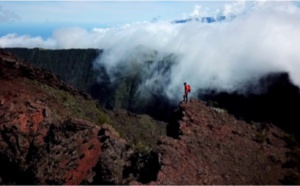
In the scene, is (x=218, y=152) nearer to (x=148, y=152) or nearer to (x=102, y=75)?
(x=148, y=152)

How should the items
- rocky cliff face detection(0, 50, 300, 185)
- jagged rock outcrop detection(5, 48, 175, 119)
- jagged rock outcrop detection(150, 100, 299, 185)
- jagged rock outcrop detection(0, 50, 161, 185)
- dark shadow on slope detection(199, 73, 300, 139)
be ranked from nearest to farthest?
1. jagged rock outcrop detection(150, 100, 299, 185)
2. rocky cliff face detection(0, 50, 300, 185)
3. jagged rock outcrop detection(0, 50, 161, 185)
4. dark shadow on slope detection(199, 73, 300, 139)
5. jagged rock outcrop detection(5, 48, 175, 119)

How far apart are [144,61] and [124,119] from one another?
104 meters

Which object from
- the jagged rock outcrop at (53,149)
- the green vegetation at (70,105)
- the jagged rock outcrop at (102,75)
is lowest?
the jagged rock outcrop at (53,149)

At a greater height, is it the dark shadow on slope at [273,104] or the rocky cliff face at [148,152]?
the dark shadow on slope at [273,104]

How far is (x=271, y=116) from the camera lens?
112375mm

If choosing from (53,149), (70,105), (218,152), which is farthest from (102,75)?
(218,152)

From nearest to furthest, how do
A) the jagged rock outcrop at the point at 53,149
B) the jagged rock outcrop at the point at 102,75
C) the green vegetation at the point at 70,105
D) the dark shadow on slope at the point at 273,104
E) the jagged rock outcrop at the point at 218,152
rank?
the jagged rock outcrop at the point at 218,152 < the jagged rock outcrop at the point at 53,149 < the green vegetation at the point at 70,105 < the dark shadow on slope at the point at 273,104 < the jagged rock outcrop at the point at 102,75

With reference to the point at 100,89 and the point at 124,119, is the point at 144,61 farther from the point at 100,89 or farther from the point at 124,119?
the point at 124,119

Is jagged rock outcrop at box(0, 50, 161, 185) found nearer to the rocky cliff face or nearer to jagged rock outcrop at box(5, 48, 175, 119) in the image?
the rocky cliff face

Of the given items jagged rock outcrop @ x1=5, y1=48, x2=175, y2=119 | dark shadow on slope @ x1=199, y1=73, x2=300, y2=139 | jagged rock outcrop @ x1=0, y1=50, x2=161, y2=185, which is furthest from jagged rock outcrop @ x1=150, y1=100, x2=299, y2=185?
jagged rock outcrop @ x1=5, y1=48, x2=175, y2=119

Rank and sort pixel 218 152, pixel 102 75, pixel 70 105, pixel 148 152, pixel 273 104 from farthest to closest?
pixel 102 75 → pixel 273 104 → pixel 70 105 → pixel 148 152 → pixel 218 152

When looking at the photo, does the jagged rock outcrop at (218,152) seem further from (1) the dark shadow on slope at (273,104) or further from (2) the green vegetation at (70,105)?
(1) the dark shadow on slope at (273,104)

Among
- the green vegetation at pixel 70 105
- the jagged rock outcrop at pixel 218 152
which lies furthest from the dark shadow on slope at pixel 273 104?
the jagged rock outcrop at pixel 218 152

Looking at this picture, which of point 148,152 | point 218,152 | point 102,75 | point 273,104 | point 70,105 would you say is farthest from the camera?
point 102,75
